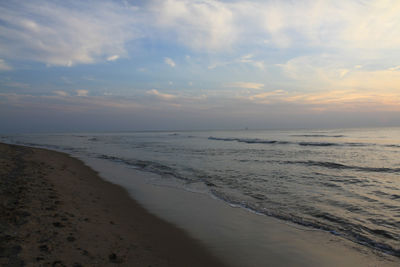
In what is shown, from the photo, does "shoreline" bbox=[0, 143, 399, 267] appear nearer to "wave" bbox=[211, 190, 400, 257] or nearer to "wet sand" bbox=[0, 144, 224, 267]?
"wet sand" bbox=[0, 144, 224, 267]

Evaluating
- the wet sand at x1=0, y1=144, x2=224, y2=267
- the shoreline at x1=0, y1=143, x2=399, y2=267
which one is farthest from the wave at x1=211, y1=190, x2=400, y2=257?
the wet sand at x1=0, y1=144, x2=224, y2=267

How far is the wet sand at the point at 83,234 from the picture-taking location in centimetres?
376

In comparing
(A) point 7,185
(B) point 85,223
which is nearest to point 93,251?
(B) point 85,223

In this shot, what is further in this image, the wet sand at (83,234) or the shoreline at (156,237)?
the shoreline at (156,237)

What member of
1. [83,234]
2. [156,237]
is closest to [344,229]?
[156,237]

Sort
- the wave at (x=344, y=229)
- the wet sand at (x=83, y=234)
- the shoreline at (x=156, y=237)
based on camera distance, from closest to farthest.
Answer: the wet sand at (x=83, y=234) < the shoreline at (x=156, y=237) < the wave at (x=344, y=229)

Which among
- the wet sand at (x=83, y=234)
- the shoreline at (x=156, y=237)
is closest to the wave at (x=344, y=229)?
the shoreline at (x=156, y=237)

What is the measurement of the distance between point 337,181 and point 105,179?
11602 mm

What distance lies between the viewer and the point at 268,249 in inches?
188

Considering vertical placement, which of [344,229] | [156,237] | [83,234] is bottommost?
[344,229]

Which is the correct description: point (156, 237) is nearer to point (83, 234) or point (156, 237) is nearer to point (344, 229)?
point (83, 234)

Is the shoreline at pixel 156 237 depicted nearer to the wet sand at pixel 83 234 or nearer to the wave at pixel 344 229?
the wet sand at pixel 83 234

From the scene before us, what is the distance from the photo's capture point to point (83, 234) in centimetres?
474

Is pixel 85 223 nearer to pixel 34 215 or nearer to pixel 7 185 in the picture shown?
pixel 34 215
